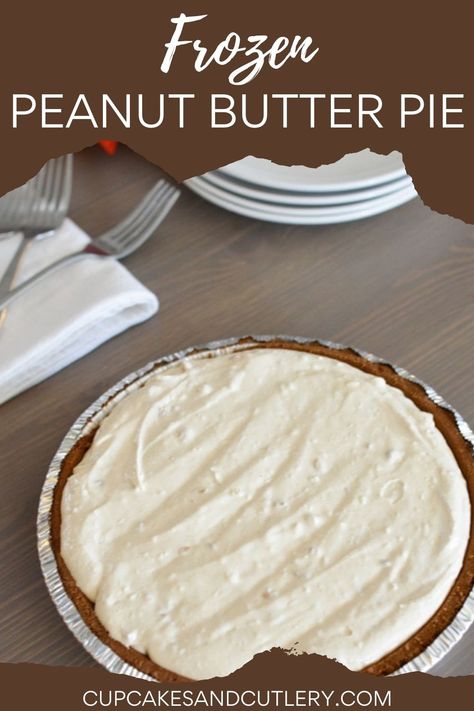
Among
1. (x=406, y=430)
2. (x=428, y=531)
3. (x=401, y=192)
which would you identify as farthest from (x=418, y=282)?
(x=428, y=531)

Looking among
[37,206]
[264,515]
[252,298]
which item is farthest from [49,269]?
[264,515]

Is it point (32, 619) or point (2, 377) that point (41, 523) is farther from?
point (2, 377)

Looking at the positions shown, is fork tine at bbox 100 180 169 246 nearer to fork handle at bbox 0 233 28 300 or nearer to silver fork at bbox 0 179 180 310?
silver fork at bbox 0 179 180 310

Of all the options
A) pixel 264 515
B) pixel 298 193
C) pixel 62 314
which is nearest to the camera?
pixel 264 515

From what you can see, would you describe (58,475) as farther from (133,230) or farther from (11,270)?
(133,230)

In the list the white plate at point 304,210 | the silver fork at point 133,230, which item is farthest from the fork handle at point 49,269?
the white plate at point 304,210

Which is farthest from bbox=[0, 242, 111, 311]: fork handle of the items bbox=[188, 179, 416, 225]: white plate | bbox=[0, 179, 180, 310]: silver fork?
bbox=[188, 179, 416, 225]: white plate
